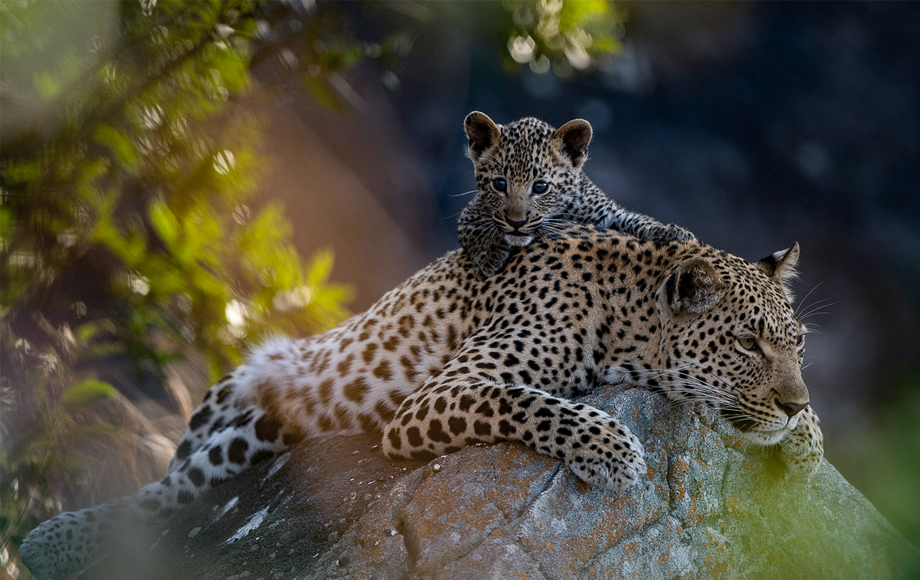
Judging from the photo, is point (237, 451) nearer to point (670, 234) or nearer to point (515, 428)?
point (515, 428)

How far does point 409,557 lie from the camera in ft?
13.3

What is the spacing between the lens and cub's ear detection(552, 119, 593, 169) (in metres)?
6.52

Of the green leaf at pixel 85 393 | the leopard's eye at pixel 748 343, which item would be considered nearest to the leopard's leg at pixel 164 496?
the green leaf at pixel 85 393

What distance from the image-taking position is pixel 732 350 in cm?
507

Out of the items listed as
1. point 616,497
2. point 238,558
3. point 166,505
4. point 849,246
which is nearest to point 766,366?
point 616,497

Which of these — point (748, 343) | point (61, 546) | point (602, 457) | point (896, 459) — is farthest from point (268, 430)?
point (896, 459)

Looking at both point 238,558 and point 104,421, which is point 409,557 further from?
point 104,421

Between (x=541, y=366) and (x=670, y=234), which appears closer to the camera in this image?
(x=541, y=366)

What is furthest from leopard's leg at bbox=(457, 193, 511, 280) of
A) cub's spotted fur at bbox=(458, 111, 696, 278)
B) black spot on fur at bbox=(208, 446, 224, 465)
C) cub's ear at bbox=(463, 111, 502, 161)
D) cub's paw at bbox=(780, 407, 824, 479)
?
black spot on fur at bbox=(208, 446, 224, 465)

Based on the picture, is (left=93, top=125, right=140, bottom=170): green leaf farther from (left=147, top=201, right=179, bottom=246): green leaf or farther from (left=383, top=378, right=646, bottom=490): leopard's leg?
(left=383, top=378, right=646, bottom=490): leopard's leg

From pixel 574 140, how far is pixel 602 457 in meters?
3.34

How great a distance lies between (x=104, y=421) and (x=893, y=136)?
49.8ft

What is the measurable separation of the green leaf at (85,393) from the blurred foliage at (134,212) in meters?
0.02

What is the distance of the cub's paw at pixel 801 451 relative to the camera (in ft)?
16.9
